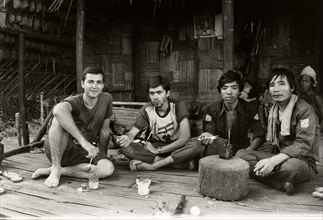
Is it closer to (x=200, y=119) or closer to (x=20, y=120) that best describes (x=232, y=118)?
(x=200, y=119)

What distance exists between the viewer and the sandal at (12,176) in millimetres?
4066

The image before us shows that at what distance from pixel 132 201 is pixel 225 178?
97cm

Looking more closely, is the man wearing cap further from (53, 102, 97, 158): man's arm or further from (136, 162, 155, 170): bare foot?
(53, 102, 97, 158): man's arm

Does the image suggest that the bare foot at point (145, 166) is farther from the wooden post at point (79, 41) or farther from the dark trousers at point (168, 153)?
the wooden post at point (79, 41)

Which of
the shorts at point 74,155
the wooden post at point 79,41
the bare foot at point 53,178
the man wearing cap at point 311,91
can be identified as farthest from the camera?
the wooden post at point 79,41

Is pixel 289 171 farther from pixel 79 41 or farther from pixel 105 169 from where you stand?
pixel 79 41

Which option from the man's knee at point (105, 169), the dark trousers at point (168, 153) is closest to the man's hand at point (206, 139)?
the dark trousers at point (168, 153)

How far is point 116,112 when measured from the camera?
5.70 m

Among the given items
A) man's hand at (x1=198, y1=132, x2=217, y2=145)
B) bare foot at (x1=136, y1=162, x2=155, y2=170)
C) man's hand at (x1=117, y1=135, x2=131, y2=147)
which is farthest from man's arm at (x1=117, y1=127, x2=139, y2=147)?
man's hand at (x1=198, y1=132, x2=217, y2=145)

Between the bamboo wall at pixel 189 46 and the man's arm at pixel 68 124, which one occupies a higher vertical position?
the bamboo wall at pixel 189 46

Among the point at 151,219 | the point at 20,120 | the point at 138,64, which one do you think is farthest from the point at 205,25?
the point at 151,219

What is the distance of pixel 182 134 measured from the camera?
4.48 meters

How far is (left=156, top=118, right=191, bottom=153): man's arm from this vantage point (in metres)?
4.45

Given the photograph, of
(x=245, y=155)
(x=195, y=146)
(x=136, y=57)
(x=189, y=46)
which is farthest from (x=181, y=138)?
(x=136, y=57)
